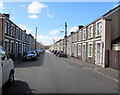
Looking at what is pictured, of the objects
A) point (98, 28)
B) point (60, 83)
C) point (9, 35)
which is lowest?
point (60, 83)

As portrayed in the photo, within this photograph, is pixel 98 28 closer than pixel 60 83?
No

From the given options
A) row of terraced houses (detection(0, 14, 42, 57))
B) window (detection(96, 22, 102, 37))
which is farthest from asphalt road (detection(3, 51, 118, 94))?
row of terraced houses (detection(0, 14, 42, 57))

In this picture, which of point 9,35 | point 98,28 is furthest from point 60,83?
point 9,35

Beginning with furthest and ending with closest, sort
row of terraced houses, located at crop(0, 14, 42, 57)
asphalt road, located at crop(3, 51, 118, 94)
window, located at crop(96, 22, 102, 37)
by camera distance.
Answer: row of terraced houses, located at crop(0, 14, 42, 57) → window, located at crop(96, 22, 102, 37) → asphalt road, located at crop(3, 51, 118, 94)

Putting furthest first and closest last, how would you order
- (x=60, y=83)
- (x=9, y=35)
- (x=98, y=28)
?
1. (x=9, y=35)
2. (x=98, y=28)
3. (x=60, y=83)

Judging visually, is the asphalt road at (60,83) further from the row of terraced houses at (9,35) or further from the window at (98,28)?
the row of terraced houses at (9,35)

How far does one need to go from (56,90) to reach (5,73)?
234cm

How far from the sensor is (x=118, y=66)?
14852 millimetres

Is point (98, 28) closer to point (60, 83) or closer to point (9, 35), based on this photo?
point (60, 83)

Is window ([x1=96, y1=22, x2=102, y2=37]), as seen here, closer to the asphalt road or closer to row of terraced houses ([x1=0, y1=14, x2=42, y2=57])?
the asphalt road

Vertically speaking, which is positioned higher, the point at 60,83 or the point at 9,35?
the point at 9,35

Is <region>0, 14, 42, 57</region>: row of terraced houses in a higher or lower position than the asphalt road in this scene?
higher

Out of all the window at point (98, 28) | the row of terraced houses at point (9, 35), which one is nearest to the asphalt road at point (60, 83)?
the window at point (98, 28)

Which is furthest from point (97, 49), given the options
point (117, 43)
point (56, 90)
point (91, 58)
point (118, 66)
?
point (56, 90)
